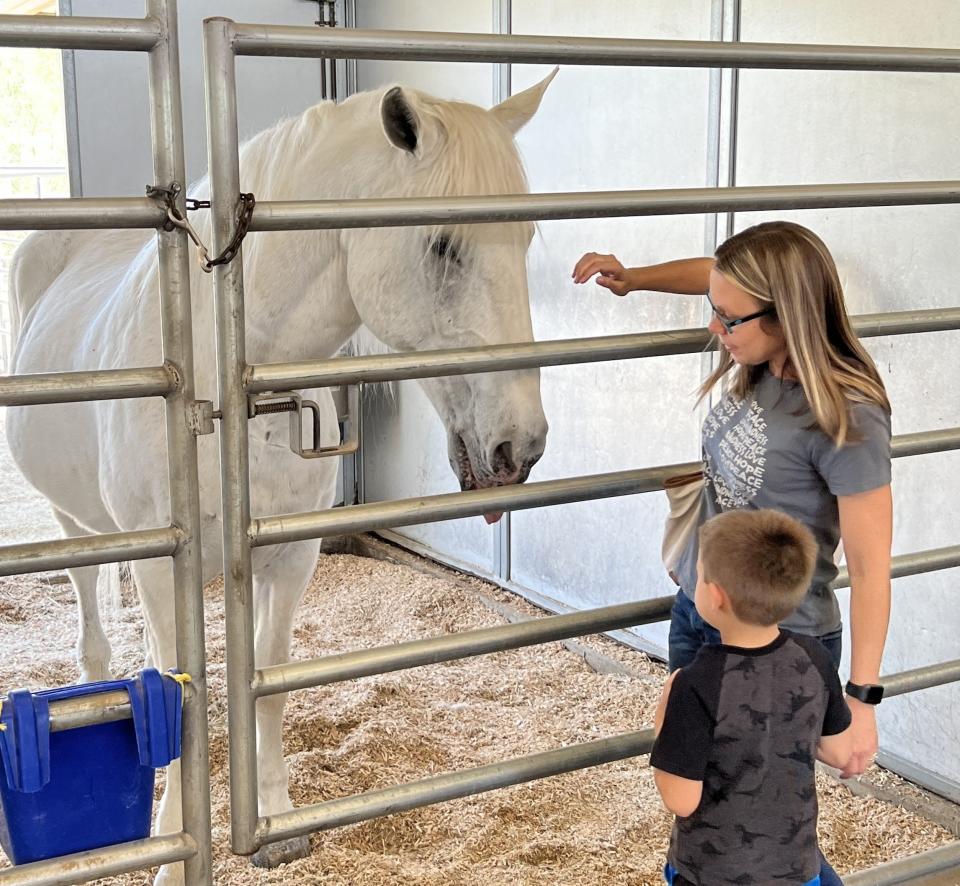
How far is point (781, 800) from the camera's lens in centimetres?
116

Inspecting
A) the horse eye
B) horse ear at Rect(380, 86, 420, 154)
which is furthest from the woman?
horse ear at Rect(380, 86, 420, 154)

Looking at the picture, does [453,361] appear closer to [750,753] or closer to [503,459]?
[503,459]

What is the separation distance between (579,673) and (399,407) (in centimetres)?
172

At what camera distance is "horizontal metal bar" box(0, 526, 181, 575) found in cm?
109

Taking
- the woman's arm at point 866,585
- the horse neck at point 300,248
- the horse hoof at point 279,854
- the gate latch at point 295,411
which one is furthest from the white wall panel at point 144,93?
the woman's arm at point 866,585

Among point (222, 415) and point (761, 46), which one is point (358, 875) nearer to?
point (222, 415)

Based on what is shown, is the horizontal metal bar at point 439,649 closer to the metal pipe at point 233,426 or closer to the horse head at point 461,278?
the metal pipe at point 233,426

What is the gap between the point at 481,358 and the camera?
1.29 m

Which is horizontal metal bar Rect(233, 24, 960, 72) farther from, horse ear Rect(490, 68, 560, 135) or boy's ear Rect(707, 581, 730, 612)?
boy's ear Rect(707, 581, 730, 612)

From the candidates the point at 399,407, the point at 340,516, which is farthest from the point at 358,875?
the point at 399,407

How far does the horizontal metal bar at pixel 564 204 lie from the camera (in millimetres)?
1153

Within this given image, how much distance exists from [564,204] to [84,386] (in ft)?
1.96

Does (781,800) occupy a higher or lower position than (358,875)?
higher

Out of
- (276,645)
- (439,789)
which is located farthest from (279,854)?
(439,789)
